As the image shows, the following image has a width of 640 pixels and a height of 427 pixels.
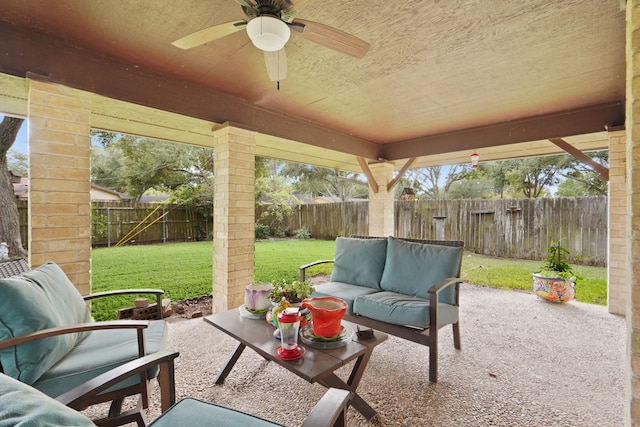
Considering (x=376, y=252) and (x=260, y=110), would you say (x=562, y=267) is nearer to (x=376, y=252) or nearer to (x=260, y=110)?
(x=376, y=252)

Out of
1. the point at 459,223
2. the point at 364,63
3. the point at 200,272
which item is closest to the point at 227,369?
the point at 364,63

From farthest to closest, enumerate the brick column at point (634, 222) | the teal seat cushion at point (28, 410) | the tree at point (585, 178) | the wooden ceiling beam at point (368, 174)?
the tree at point (585, 178) < the wooden ceiling beam at point (368, 174) < the brick column at point (634, 222) < the teal seat cushion at point (28, 410)

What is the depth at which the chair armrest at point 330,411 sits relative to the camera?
92 centimetres

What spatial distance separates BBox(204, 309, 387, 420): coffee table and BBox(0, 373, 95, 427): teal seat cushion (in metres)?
0.87

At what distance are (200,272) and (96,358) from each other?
4.14 m

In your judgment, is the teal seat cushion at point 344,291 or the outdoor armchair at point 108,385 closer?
the outdoor armchair at point 108,385

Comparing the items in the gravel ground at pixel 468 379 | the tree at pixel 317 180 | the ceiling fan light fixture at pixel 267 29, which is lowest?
the gravel ground at pixel 468 379

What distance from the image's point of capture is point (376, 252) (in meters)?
3.22

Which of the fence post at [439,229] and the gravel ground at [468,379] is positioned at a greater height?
the fence post at [439,229]

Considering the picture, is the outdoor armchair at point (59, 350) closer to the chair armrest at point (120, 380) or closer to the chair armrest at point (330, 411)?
the chair armrest at point (120, 380)

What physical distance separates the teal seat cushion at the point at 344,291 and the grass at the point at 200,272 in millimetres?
677

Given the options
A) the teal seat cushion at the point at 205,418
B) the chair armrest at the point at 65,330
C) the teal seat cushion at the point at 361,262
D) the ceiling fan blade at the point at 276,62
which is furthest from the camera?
the teal seat cushion at the point at 361,262

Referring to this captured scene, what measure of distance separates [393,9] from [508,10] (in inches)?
29.2

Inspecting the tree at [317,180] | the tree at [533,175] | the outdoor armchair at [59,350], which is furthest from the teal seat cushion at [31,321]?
the tree at [317,180]
